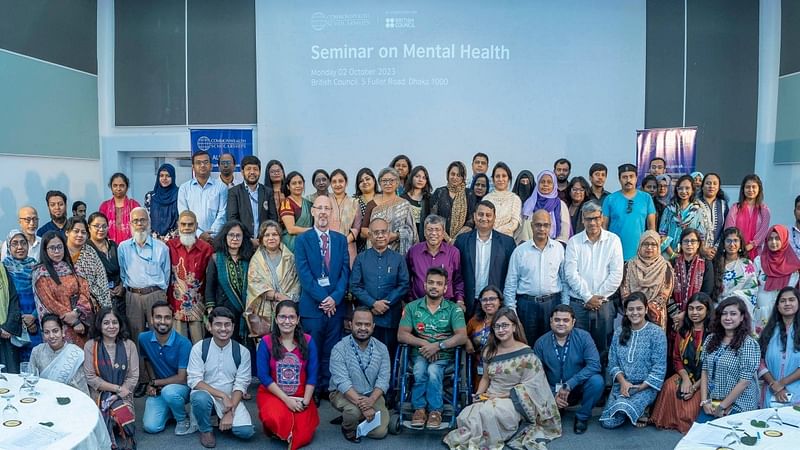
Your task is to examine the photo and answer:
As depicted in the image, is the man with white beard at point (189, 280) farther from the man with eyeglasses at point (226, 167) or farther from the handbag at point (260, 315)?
the man with eyeglasses at point (226, 167)

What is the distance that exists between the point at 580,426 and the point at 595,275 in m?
1.09

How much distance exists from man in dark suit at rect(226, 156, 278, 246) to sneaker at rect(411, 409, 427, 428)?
2.17m

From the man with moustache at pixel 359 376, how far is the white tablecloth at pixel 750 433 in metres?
2.00

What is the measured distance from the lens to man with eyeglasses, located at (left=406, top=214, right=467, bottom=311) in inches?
181

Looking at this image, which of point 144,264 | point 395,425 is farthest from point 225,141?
point 395,425

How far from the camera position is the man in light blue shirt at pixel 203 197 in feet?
18.4

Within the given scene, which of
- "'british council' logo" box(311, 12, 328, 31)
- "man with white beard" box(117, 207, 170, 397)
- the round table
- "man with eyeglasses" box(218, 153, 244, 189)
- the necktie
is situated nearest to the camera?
the round table

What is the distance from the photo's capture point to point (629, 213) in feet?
17.9

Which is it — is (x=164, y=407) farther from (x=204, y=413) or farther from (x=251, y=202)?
(x=251, y=202)

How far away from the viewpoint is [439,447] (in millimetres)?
3951

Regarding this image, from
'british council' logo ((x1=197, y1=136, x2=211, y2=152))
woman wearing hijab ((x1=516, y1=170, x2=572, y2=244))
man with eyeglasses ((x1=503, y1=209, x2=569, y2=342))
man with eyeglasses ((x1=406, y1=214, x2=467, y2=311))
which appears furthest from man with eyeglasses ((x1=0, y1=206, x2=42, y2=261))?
woman wearing hijab ((x1=516, y1=170, x2=572, y2=244))

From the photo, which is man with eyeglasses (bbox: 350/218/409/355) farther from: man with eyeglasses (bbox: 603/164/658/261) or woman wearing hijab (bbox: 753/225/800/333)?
woman wearing hijab (bbox: 753/225/800/333)

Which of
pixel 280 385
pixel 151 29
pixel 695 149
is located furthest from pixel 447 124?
pixel 280 385

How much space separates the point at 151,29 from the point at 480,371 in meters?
6.85
